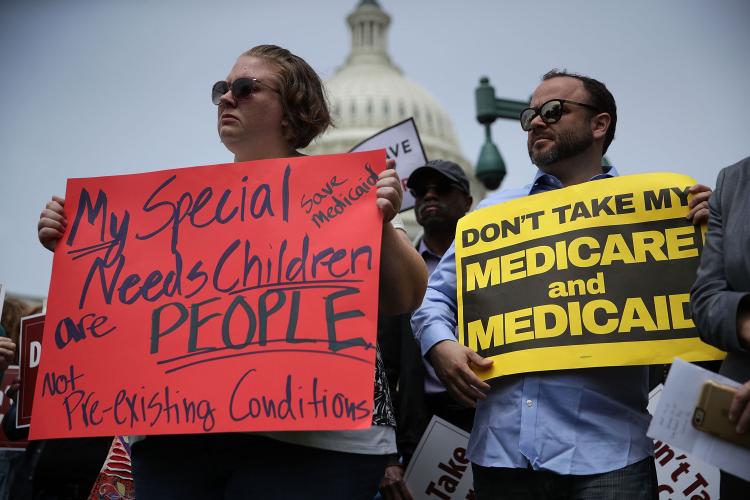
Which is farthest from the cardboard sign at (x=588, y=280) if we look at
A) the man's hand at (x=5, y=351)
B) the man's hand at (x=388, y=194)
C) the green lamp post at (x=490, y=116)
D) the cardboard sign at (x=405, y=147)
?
the green lamp post at (x=490, y=116)

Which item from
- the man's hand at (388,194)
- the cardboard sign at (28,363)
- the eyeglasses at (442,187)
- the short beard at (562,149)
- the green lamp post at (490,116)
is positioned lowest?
the cardboard sign at (28,363)

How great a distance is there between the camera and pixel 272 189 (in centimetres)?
247

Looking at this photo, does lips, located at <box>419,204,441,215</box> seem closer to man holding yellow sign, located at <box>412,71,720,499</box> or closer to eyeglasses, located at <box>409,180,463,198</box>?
eyeglasses, located at <box>409,180,463,198</box>

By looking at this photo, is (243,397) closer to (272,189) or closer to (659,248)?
(272,189)

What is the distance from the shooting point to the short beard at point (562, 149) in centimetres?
292

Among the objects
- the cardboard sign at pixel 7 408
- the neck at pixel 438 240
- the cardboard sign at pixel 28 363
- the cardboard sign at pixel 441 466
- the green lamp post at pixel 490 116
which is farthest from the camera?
the green lamp post at pixel 490 116

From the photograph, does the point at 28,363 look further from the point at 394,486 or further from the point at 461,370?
the point at 461,370

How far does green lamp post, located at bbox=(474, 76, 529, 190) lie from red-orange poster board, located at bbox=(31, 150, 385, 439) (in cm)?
668

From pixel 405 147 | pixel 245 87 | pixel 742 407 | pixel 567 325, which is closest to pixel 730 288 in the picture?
pixel 742 407

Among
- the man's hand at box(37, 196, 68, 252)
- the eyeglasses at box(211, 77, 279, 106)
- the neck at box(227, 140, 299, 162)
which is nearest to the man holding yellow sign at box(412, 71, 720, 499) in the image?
the neck at box(227, 140, 299, 162)

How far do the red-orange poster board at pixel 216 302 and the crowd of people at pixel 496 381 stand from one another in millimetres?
98

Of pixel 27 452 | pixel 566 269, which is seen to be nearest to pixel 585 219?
pixel 566 269

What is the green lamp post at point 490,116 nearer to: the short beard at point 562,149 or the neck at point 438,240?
the neck at point 438,240

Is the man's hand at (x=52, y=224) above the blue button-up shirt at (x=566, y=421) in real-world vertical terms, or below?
above
